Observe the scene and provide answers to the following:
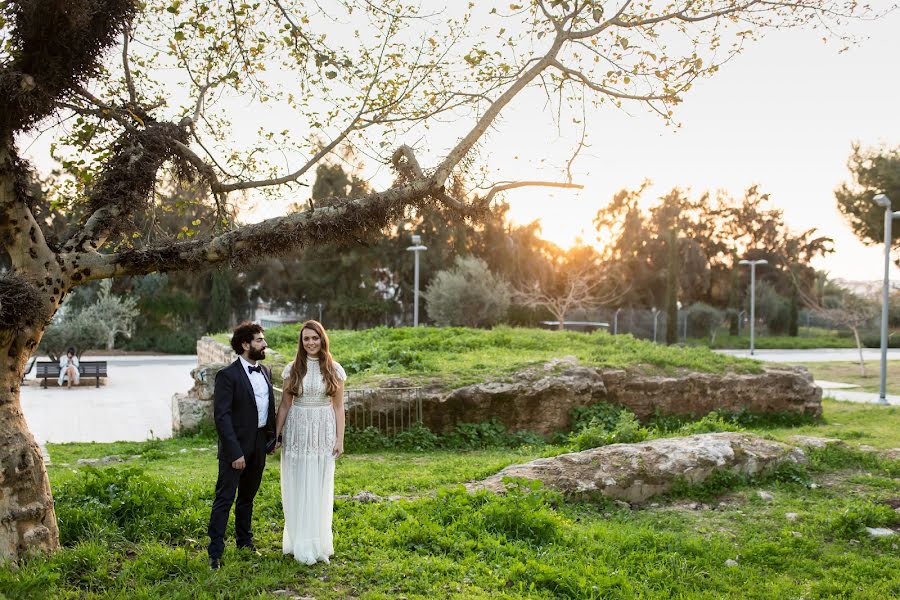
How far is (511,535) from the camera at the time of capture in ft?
19.4

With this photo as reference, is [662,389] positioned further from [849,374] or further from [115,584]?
[849,374]

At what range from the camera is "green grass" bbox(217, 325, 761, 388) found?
492 inches

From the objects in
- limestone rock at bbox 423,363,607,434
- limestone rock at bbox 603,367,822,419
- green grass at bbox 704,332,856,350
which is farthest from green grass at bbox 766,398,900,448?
green grass at bbox 704,332,856,350

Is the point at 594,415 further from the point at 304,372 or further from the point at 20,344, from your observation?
the point at 20,344

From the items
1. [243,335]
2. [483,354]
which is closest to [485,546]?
[243,335]

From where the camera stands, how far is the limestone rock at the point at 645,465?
7.15 m

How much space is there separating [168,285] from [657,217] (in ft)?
111

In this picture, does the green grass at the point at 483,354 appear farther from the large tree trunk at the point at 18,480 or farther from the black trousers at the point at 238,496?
the large tree trunk at the point at 18,480

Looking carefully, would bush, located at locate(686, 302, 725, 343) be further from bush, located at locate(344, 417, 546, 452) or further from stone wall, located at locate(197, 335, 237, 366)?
bush, located at locate(344, 417, 546, 452)

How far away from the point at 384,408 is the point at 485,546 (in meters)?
5.56

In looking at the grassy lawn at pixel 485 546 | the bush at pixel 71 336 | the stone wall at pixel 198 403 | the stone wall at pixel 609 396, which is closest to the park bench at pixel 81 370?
the bush at pixel 71 336

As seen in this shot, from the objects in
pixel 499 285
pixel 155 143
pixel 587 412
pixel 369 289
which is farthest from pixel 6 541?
pixel 369 289

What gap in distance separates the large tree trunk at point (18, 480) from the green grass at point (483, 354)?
21.3 ft

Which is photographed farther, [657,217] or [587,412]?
[657,217]
